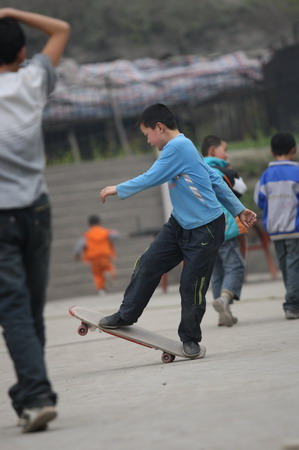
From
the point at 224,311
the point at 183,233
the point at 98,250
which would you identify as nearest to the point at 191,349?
the point at 183,233

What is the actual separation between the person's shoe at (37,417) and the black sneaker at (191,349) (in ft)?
8.77

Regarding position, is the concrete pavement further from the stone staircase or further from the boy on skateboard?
the stone staircase

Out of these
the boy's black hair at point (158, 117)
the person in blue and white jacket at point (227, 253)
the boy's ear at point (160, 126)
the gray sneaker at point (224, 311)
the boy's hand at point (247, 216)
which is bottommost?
the gray sneaker at point (224, 311)

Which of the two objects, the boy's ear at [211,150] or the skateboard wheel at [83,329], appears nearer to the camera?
the skateboard wheel at [83,329]

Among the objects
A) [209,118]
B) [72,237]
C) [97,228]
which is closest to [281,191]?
[97,228]

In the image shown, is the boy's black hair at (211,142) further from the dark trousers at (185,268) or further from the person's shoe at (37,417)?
the person's shoe at (37,417)

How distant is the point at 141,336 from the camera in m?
7.48

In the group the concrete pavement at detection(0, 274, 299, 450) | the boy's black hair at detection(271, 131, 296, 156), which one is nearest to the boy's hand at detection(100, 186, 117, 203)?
the concrete pavement at detection(0, 274, 299, 450)

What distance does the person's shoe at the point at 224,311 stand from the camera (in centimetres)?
969

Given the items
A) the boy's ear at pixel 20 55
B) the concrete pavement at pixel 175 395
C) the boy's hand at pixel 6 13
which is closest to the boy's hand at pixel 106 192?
the concrete pavement at pixel 175 395

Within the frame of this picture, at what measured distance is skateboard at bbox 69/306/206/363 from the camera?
7293 millimetres

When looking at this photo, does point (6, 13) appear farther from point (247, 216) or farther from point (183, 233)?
point (247, 216)

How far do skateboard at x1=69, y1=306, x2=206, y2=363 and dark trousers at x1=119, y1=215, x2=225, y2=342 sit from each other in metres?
0.09

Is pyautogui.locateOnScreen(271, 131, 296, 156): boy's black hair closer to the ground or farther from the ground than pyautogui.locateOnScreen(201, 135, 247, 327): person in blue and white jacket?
farther from the ground
